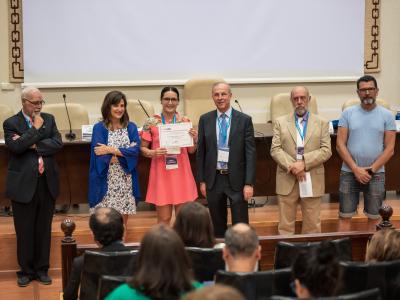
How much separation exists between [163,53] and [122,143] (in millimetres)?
3677

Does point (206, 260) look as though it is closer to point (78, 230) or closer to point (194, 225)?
point (194, 225)

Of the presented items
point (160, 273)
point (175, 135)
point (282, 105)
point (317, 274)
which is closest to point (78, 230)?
point (175, 135)

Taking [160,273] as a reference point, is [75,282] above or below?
below

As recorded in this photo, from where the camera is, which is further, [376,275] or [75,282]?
[75,282]

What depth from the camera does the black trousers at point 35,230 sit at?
5121mm

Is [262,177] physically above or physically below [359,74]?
below

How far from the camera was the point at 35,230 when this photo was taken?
5.23 metres

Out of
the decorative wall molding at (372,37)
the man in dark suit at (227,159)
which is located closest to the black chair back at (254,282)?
the man in dark suit at (227,159)

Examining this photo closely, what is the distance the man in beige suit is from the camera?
5.23 meters

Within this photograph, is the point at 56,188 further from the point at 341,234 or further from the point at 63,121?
the point at 63,121

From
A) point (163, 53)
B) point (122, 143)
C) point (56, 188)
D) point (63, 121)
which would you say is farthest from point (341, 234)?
point (163, 53)

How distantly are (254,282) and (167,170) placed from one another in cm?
258

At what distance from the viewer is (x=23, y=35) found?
8.38m

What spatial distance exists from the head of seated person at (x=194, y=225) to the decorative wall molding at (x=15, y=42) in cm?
576
